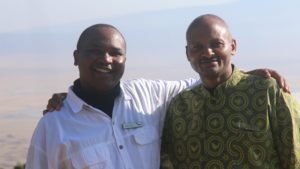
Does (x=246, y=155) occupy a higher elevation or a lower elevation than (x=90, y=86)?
lower

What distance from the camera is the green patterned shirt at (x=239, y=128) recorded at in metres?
4.94

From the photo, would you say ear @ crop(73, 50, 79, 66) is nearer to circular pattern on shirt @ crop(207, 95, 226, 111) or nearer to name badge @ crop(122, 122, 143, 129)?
name badge @ crop(122, 122, 143, 129)

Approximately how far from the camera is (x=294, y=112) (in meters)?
4.94

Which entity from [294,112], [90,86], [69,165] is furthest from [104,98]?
[294,112]

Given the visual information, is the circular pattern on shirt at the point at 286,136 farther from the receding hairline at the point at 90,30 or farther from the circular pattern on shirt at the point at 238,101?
the receding hairline at the point at 90,30

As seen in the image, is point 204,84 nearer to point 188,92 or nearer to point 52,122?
point 188,92

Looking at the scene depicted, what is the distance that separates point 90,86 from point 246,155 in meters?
1.33

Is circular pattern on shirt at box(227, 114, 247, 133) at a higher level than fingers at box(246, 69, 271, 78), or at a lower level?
lower

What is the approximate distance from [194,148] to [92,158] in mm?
833

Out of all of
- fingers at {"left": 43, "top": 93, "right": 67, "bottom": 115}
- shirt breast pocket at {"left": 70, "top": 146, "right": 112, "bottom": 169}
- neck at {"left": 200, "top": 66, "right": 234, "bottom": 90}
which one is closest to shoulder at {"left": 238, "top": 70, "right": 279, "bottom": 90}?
neck at {"left": 200, "top": 66, "right": 234, "bottom": 90}

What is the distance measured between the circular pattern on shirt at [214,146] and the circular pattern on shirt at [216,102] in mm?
241

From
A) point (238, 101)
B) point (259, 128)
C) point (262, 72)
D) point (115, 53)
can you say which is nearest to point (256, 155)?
point (259, 128)

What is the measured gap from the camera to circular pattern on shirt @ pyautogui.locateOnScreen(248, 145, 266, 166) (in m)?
4.92

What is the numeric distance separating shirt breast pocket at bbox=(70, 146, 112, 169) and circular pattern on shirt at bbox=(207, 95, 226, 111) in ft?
3.00
